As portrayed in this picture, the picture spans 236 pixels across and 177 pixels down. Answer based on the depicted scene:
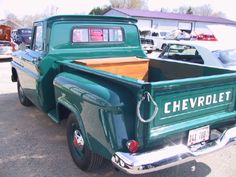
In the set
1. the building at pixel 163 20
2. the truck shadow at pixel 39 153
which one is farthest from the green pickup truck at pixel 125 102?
the building at pixel 163 20

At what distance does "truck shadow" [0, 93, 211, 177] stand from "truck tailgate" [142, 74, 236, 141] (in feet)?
2.77

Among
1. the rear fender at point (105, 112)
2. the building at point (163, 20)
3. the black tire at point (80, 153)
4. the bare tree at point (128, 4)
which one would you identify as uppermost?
the bare tree at point (128, 4)

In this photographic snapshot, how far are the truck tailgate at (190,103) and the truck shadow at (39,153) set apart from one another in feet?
2.77

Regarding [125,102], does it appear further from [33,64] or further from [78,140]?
[33,64]

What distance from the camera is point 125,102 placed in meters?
2.61

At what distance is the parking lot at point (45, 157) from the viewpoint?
3488 mm

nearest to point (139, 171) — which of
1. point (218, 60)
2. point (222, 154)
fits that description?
point (222, 154)

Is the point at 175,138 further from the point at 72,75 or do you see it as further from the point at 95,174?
the point at 72,75

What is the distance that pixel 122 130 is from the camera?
2.56m

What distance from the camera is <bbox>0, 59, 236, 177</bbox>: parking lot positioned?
3488 millimetres

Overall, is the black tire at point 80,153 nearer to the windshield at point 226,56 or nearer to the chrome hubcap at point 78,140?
the chrome hubcap at point 78,140

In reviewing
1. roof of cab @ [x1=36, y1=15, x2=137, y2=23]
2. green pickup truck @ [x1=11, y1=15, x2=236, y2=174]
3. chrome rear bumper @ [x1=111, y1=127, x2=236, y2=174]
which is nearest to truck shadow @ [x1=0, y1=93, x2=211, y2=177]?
green pickup truck @ [x1=11, y1=15, x2=236, y2=174]

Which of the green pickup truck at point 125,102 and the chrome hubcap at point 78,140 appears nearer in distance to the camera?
the green pickup truck at point 125,102

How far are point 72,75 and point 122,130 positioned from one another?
4.04 feet
